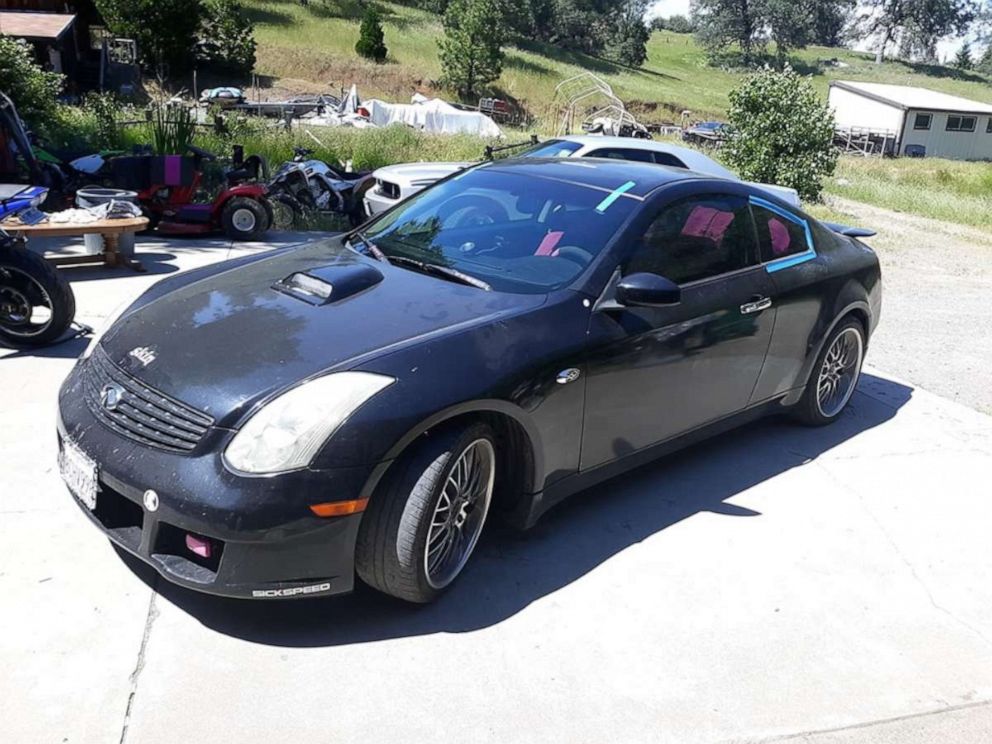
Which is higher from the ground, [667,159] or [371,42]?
[371,42]

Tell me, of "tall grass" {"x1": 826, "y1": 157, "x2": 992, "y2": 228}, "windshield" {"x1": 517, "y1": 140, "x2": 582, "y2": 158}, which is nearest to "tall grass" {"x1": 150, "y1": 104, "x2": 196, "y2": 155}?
"windshield" {"x1": 517, "y1": 140, "x2": 582, "y2": 158}

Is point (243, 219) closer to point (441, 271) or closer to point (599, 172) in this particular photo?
point (599, 172)

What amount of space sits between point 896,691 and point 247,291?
9.70 ft

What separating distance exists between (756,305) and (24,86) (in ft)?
47.4

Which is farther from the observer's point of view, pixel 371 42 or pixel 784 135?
pixel 371 42

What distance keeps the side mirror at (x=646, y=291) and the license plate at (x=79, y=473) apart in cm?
215

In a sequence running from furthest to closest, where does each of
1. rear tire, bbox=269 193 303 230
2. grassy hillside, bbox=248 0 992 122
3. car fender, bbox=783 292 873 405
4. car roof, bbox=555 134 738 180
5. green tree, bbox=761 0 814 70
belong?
1. green tree, bbox=761 0 814 70
2. grassy hillside, bbox=248 0 992 122
3. rear tire, bbox=269 193 303 230
4. car roof, bbox=555 134 738 180
5. car fender, bbox=783 292 873 405

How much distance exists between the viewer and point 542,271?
388 centimetres

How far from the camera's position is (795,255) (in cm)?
494

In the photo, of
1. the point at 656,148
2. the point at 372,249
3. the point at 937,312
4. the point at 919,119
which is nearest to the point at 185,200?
the point at 656,148

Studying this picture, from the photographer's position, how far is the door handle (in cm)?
445

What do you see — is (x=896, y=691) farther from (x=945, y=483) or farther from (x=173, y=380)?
(x=173, y=380)

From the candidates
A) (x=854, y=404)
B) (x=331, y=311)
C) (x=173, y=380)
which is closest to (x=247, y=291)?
(x=331, y=311)

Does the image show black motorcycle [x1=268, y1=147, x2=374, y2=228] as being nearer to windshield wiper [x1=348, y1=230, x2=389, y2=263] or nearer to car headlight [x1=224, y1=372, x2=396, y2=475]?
windshield wiper [x1=348, y1=230, x2=389, y2=263]
